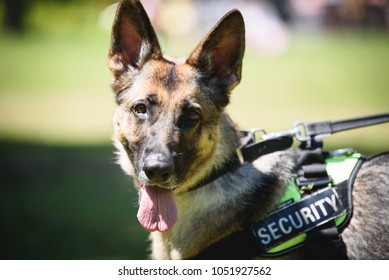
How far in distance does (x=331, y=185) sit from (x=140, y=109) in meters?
1.39

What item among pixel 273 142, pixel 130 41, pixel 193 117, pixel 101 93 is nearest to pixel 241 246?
pixel 273 142

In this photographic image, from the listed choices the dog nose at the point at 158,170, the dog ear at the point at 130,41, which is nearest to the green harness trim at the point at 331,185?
the dog nose at the point at 158,170

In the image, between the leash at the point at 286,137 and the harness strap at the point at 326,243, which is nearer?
the harness strap at the point at 326,243

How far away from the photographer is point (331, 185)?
3.30 metres

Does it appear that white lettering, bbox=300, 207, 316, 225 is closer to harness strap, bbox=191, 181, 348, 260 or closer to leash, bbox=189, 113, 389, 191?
harness strap, bbox=191, 181, 348, 260

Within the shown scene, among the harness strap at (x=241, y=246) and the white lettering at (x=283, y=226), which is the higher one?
the white lettering at (x=283, y=226)

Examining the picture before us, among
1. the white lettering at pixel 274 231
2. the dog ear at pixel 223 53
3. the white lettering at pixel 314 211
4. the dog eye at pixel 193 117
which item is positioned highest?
the dog ear at pixel 223 53

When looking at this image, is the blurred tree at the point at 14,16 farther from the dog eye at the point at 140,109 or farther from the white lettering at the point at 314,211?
the white lettering at the point at 314,211

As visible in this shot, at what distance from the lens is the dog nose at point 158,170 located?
3.12 meters

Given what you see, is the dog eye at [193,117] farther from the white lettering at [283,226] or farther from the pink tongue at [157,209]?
the white lettering at [283,226]

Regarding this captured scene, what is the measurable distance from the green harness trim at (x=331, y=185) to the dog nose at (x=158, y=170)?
78cm

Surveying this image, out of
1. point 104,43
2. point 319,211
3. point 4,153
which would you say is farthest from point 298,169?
point 104,43

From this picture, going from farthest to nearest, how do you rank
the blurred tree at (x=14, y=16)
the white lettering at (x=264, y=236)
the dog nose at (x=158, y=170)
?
1. the blurred tree at (x=14, y=16)
2. the white lettering at (x=264, y=236)
3. the dog nose at (x=158, y=170)

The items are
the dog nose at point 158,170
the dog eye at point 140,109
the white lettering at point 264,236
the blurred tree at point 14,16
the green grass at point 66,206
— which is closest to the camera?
the dog nose at point 158,170
